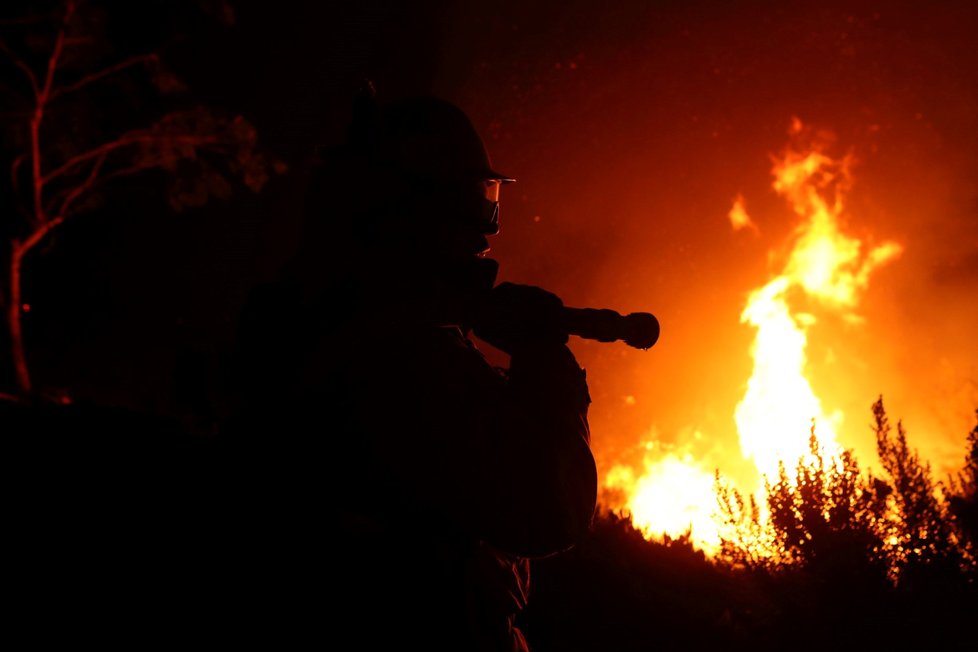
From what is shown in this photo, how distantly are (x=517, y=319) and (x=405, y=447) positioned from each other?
476 mm

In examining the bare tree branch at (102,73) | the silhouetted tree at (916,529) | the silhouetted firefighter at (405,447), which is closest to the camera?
the silhouetted firefighter at (405,447)

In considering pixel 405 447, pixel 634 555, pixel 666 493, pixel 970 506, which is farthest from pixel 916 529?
pixel 666 493

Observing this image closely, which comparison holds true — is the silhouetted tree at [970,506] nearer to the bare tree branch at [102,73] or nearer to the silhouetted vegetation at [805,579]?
the silhouetted vegetation at [805,579]

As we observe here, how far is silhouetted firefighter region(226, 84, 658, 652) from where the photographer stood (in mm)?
1287

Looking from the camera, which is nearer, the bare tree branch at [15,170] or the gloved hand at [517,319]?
Answer: the gloved hand at [517,319]

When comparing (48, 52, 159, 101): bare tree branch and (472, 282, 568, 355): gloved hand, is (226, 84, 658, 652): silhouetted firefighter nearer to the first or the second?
(472, 282, 568, 355): gloved hand

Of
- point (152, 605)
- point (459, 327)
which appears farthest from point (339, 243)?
point (152, 605)

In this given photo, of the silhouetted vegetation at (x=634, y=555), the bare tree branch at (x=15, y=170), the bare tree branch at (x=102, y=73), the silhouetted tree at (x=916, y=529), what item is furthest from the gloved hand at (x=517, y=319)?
the bare tree branch at (x=102, y=73)

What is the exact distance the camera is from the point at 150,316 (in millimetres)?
17906

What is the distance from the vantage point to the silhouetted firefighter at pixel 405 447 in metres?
1.29

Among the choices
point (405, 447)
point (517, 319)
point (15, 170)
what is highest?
point (15, 170)

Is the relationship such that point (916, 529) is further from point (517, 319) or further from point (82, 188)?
point (82, 188)

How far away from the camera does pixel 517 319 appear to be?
1553 mm

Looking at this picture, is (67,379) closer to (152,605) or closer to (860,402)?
(152,605)
